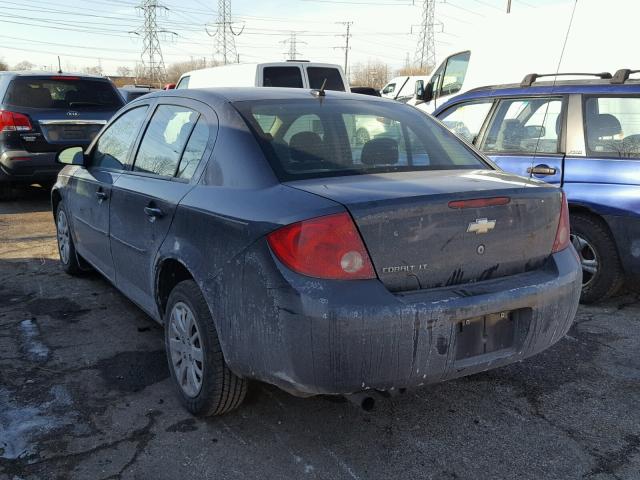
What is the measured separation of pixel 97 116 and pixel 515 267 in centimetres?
757

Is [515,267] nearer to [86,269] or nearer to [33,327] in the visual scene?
[33,327]

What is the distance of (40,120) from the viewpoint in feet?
27.4

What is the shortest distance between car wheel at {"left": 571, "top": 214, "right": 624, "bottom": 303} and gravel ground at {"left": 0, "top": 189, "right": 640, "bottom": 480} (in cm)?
55

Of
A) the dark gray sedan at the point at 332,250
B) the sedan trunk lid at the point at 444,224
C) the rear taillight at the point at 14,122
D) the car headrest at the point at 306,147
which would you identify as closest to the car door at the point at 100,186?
the dark gray sedan at the point at 332,250

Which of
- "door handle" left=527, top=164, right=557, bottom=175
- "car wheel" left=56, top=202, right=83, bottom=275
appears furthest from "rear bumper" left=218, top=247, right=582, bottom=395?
"car wheel" left=56, top=202, right=83, bottom=275

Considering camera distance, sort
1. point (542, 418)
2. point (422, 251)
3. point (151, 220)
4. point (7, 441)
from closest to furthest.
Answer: point (422, 251) < point (7, 441) < point (542, 418) < point (151, 220)

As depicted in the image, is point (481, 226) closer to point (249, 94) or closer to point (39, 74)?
point (249, 94)

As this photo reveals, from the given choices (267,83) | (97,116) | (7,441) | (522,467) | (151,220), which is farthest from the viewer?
(267,83)

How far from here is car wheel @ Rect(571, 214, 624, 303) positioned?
15.1ft

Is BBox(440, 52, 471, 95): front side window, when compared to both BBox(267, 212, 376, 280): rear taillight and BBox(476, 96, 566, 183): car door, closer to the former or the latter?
BBox(476, 96, 566, 183): car door

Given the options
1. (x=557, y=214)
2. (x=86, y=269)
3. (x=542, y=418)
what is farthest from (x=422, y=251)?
(x=86, y=269)

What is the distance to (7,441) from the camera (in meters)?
2.85

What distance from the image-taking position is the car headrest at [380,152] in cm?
310

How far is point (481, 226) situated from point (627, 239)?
2401mm
